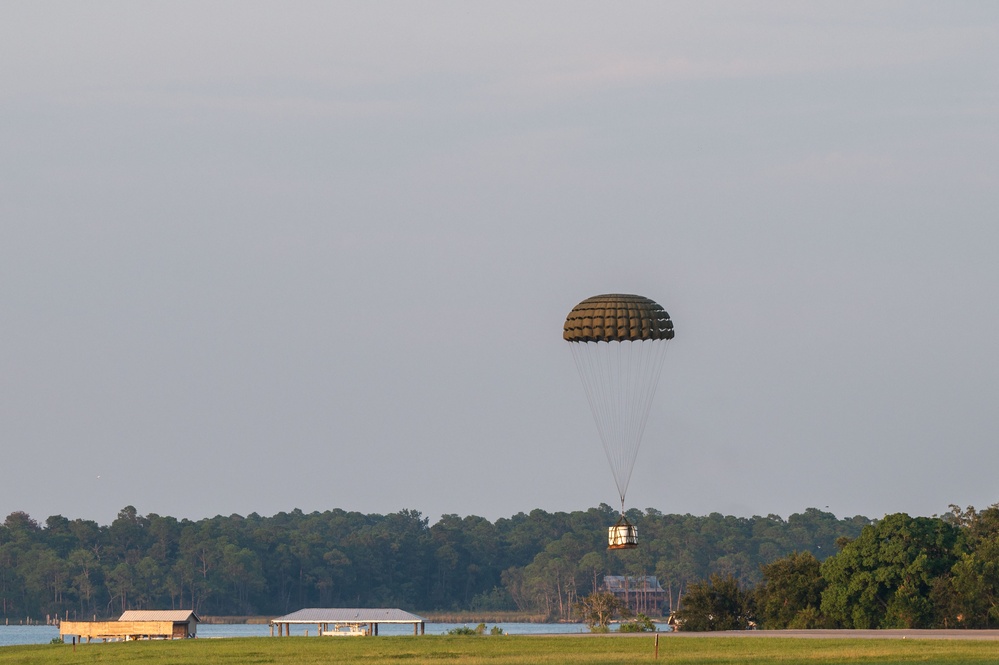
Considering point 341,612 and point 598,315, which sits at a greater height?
point 598,315

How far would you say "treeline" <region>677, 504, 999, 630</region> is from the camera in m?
84.6

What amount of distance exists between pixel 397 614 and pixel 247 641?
113ft

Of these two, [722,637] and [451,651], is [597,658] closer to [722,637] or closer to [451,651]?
→ [451,651]

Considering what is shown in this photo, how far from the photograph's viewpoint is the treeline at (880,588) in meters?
84.6

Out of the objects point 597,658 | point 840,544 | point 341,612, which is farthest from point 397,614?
point 597,658

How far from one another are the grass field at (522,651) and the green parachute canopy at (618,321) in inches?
485

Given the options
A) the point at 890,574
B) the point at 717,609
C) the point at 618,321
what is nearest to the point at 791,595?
the point at 717,609

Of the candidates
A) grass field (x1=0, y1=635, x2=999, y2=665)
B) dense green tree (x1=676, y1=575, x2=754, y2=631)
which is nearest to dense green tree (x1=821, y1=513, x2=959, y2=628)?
dense green tree (x1=676, y1=575, x2=754, y2=631)

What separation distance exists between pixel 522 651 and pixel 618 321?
49.7 feet

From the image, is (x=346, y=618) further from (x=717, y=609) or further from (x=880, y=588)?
(x=880, y=588)

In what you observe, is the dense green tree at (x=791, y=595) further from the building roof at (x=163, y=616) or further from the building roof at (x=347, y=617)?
the building roof at (x=163, y=616)

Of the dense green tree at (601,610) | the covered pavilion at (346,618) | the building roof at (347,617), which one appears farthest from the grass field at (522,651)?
the dense green tree at (601,610)

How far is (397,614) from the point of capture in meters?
112

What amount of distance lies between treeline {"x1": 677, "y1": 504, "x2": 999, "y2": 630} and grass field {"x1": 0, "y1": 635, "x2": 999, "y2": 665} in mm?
15709
